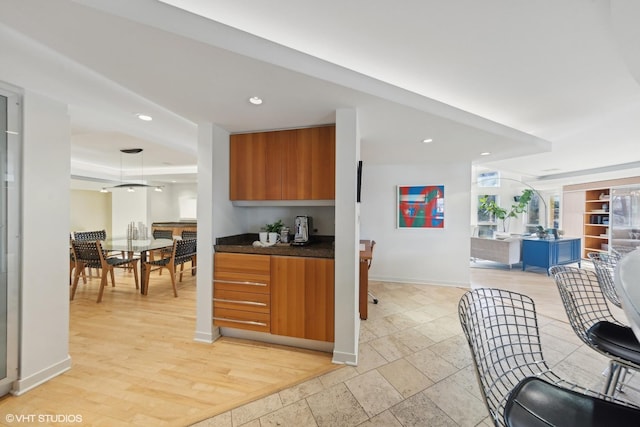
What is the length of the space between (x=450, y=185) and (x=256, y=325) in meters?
3.83

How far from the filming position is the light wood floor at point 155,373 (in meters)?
1.65

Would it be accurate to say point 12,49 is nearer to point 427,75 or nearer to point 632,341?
point 427,75

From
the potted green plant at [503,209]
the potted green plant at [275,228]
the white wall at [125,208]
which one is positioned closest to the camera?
the potted green plant at [275,228]

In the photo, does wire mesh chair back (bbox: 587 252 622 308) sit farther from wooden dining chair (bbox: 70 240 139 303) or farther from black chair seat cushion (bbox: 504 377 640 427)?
wooden dining chair (bbox: 70 240 139 303)

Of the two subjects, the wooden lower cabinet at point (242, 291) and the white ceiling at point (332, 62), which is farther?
the wooden lower cabinet at point (242, 291)

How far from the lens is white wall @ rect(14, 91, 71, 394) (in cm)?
179

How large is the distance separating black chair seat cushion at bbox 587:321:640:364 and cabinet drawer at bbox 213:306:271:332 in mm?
2364

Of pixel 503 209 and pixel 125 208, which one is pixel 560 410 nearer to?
pixel 503 209

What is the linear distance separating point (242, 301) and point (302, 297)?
2.11 feet

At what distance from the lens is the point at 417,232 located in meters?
4.51

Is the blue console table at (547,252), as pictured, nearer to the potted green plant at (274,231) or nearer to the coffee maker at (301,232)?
the coffee maker at (301,232)

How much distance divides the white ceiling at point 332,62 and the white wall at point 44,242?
0.27 metres

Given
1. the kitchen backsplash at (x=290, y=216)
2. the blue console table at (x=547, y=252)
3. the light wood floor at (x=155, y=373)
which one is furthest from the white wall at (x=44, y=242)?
the blue console table at (x=547, y=252)

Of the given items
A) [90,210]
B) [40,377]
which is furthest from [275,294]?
[90,210]
